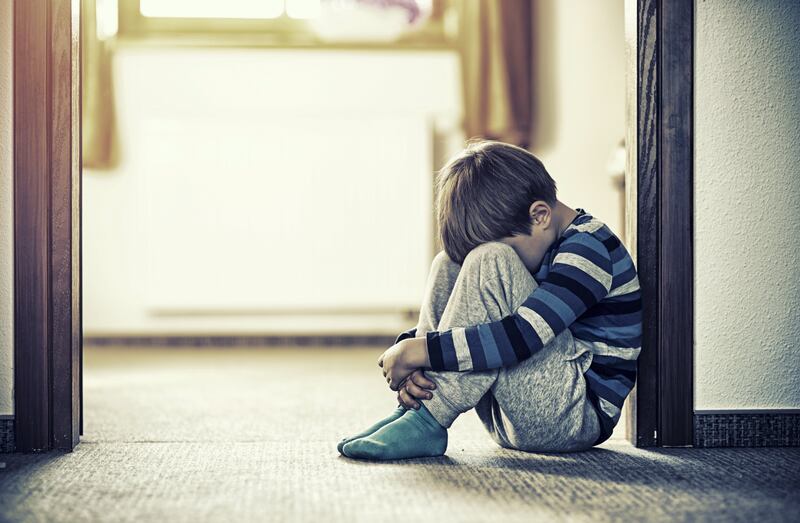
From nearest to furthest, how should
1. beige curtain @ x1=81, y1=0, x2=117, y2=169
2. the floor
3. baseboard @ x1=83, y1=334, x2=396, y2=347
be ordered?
the floor, beige curtain @ x1=81, y1=0, x2=117, y2=169, baseboard @ x1=83, y1=334, x2=396, y2=347

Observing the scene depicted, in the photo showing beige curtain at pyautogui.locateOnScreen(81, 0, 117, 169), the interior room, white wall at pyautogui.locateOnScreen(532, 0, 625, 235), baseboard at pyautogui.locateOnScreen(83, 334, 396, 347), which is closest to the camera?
the interior room

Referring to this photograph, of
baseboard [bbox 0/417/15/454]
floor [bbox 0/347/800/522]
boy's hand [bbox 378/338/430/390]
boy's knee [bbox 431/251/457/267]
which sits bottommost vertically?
floor [bbox 0/347/800/522]

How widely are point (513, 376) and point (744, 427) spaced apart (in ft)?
1.41

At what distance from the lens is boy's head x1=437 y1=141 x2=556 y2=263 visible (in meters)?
1.42

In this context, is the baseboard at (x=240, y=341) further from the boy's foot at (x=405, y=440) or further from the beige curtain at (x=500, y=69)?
the boy's foot at (x=405, y=440)

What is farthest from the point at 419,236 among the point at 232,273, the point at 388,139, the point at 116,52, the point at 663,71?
the point at 663,71

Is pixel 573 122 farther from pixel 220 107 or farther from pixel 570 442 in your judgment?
pixel 570 442

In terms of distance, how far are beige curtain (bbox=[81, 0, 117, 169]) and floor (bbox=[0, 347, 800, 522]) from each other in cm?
175

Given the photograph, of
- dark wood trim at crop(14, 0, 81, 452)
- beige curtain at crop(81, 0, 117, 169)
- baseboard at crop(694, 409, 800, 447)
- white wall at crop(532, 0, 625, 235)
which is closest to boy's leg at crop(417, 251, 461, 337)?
baseboard at crop(694, 409, 800, 447)

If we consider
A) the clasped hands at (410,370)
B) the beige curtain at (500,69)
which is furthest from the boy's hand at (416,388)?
the beige curtain at (500,69)

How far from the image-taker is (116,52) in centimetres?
355

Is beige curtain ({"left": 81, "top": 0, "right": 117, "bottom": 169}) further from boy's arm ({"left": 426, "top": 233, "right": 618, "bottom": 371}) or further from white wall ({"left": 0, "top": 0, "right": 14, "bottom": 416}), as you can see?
boy's arm ({"left": 426, "top": 233, "right": 618, "bottom": 371})

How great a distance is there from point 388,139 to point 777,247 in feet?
7.12

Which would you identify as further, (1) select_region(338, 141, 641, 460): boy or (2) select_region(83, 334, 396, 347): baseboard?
(2) select_region(83, 334, 396, 347): baseboard
